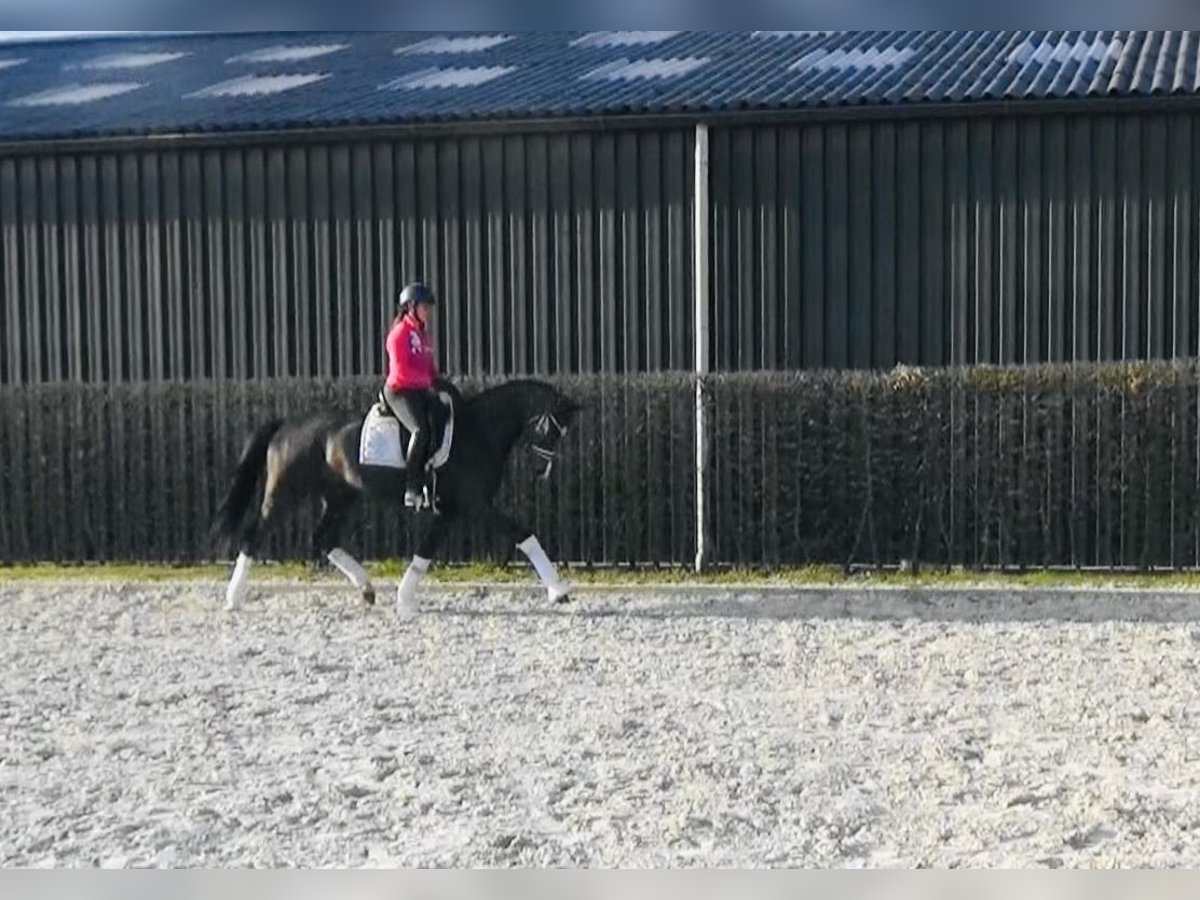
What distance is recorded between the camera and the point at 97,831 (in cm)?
636

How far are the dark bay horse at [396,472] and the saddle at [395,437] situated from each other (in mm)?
32

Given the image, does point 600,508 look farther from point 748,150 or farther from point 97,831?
point 97,831

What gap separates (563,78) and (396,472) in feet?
22.6

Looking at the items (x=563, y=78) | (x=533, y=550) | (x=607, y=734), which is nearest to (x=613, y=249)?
(x=563, y=78)

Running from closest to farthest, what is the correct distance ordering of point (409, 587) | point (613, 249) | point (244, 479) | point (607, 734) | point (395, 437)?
point (607, 734) < point (409, 587) < point (395, 437) < point (244, 479) < point (613, 249)

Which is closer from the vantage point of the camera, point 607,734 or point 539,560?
point 607,734

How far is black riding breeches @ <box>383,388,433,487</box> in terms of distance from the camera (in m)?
12.8

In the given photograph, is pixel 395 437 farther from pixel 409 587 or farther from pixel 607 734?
pixel 607 734

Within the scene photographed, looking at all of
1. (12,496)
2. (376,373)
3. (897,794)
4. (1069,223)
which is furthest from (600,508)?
(897,794)

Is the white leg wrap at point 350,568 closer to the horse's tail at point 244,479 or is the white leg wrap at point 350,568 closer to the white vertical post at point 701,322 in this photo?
the horse's tail at point 244,479

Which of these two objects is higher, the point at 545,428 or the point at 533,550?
the point at 545,428

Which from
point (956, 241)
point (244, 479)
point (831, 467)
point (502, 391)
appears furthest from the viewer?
point (956, 241)

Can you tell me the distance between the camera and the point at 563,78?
18.4 m

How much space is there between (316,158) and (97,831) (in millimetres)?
11809
